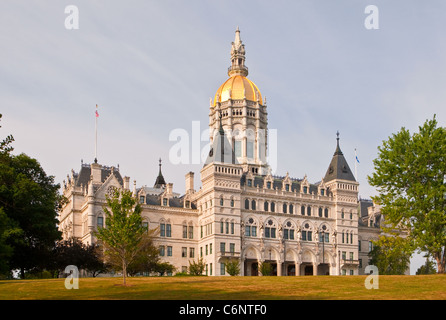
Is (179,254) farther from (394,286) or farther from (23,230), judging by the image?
(394,286)

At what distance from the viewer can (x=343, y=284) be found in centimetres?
4894

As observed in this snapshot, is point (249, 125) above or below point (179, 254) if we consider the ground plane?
above

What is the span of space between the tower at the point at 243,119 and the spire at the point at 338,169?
1349 centimetres

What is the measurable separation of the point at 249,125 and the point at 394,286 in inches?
2864

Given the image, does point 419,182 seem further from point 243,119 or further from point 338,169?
point 243,119

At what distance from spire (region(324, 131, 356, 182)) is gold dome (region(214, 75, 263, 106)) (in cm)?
2062

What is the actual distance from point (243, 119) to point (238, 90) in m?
6.72

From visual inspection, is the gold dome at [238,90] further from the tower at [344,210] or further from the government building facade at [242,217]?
Answer: the tower at [344,210]

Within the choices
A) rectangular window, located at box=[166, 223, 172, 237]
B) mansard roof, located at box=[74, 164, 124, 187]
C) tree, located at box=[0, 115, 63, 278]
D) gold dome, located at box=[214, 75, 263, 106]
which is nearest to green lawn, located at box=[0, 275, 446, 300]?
tree, located at box=[0, 115, 63, 278]

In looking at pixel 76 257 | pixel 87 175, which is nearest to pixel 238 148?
pixel 87 175

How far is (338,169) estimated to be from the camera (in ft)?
347

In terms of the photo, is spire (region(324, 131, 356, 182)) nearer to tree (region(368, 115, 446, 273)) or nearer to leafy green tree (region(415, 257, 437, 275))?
leafy green tree (region(415, 257, 437, 275))

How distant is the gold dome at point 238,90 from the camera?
119438 mm
